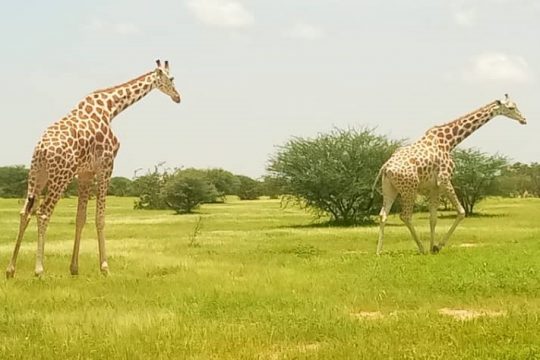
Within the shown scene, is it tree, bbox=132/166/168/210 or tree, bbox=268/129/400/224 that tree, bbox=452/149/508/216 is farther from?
tree, bbox=132/166/168/210

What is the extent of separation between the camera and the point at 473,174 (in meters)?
52.5

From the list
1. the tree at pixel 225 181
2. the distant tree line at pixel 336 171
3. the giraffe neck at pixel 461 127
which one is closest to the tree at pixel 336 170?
the distant tree line at pixel 336 171

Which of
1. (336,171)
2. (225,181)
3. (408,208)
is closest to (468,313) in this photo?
(408,208)

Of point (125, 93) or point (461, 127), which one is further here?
point (461, 127)

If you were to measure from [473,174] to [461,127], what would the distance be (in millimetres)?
32033

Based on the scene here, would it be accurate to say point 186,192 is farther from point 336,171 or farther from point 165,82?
point 165,82

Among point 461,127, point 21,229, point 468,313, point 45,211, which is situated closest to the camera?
point 468,313

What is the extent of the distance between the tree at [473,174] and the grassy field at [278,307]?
33.4 meters

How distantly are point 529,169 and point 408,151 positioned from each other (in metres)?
93.9

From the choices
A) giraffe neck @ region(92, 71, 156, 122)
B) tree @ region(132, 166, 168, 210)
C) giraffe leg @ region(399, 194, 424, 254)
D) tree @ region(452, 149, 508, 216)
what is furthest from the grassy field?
tree @ region(132, 166, 168, 210)

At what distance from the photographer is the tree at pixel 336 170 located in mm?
41281

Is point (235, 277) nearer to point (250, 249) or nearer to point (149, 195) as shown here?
point (250, 249)

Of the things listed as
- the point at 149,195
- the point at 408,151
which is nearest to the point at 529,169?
the point at 149,195

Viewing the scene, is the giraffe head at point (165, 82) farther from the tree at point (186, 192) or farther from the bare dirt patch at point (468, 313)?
the tree at point (186, 192)
